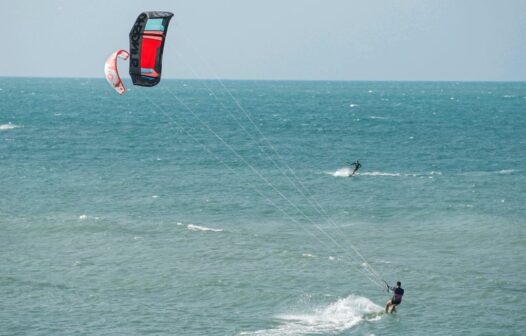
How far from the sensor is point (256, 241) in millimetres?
44344

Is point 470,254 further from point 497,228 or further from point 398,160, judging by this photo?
point 398,160

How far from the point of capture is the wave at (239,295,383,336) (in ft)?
102

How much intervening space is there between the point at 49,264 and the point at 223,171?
30.7 metres

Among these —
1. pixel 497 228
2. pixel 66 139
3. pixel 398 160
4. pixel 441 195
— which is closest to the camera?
pixel 497 228

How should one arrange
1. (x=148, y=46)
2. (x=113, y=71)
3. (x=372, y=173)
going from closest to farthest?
(x=148, y=46), (x=113, y=71), (x=372, y=173)

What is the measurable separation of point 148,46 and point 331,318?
13.3 meters

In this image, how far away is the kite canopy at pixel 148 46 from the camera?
30.9 m

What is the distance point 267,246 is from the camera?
43.2 metres

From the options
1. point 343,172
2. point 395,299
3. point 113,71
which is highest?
point 113,71

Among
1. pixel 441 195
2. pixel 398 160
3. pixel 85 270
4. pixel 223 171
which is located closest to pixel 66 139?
pixel 223 171

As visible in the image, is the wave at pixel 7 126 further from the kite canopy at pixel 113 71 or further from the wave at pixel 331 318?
the wave at pixel 331 318

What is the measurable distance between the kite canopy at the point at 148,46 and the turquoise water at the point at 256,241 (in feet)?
32.5

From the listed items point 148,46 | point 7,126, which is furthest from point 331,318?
point 7,126

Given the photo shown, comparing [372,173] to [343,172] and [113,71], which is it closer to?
[343,172]
